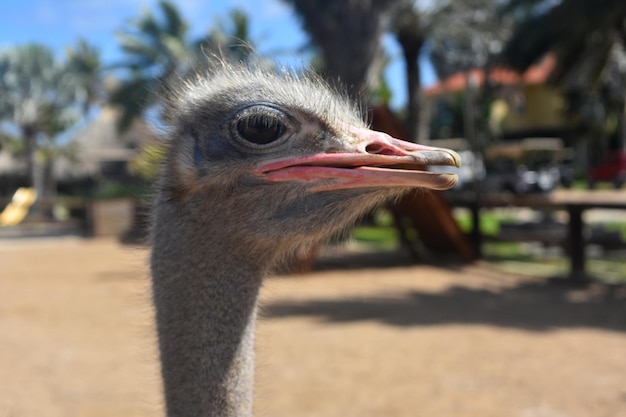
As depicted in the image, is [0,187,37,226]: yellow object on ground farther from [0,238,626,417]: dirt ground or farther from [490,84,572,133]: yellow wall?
[490,84,572,133]: yellow wall

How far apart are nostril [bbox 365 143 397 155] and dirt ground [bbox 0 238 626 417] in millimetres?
731

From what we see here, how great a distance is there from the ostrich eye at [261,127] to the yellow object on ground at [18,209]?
68.3ft

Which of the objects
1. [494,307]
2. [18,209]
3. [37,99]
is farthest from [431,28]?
[37,99]

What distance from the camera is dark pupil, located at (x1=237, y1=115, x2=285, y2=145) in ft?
5.67

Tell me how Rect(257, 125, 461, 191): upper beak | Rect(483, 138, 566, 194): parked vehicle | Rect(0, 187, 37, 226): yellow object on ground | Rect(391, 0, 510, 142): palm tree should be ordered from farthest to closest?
Rect(483, 138, 566, 194): parked vehicle, Rect(0, 187, 37, 226): yellow object on ground, Rect(391, 0, 510, 142): palm tree, Rect(257, 125, 461, 191): upper beak

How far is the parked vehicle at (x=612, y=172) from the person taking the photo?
26.5 m

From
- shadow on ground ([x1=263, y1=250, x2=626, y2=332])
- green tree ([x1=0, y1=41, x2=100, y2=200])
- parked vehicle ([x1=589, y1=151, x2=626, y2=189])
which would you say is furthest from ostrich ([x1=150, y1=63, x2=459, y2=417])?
green tree ([x1=0, y1=41, x2=100, y2=200])

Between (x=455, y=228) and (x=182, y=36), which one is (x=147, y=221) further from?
(x=182, y=36)

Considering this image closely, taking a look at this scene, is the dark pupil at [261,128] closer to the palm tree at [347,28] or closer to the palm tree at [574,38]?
the palm tree at [574,38]

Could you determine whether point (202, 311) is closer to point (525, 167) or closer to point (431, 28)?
point (431, 28)

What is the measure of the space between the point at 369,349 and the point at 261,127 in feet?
14.3

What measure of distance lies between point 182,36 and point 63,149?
10085 millimetres

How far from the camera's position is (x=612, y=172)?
27.0m

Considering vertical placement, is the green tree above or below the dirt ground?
above
